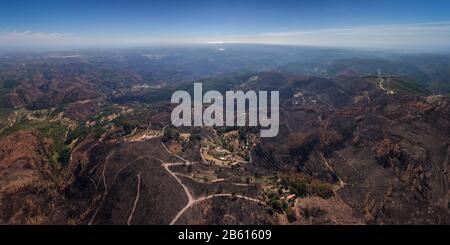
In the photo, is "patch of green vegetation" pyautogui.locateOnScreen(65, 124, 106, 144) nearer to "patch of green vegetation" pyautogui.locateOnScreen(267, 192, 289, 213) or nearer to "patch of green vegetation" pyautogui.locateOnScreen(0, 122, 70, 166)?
"patch of green vegetation" pyautogui.locateOnScreen(0, 122, 70, 166)

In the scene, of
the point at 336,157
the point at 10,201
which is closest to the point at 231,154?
the point at 336,157

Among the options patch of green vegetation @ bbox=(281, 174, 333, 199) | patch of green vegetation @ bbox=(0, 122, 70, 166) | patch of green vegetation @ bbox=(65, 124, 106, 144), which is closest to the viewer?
patch of green vegetation @ bbox=(281, 174, 333, 199)

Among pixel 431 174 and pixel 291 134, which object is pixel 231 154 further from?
pixel 431 174

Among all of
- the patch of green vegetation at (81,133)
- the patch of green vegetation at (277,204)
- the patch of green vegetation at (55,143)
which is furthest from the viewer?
the patch of green vegetation at (81,133)

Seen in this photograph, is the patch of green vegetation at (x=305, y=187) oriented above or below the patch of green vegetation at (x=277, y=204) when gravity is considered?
below

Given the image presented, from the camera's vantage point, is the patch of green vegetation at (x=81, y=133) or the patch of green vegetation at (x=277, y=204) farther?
the patch of green vegetation at (x=81, y=133)

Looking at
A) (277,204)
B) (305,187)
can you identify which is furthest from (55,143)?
(305,187)

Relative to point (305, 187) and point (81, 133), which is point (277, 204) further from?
point (81, 133)

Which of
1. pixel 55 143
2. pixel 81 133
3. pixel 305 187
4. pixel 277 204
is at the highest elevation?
pixel 277 204

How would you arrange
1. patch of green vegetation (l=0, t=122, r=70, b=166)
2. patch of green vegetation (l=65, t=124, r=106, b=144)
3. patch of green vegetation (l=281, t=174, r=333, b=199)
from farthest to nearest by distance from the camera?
patch of green vegetation (l=65, t=124, r=106, b=144) → patch of green vegetation (l=0, t=122, r=70, b=166) → patch of green vegetation (l=281, t=174, r=333, b=199)

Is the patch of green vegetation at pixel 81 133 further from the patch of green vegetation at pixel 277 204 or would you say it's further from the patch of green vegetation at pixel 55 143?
the patch of green vegetation at pixel 277 204

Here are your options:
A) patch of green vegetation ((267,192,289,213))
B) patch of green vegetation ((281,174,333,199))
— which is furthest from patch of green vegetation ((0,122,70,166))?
patch of green vegetation ((267,192,289,213))

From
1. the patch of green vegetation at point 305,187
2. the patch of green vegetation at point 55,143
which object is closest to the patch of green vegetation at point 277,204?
the patch of green vegetation at point 305,187
